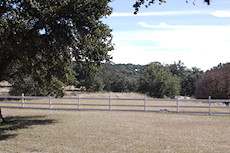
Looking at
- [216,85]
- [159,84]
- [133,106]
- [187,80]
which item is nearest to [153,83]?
[159,84]

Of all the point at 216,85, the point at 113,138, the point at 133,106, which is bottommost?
the point at 113,138

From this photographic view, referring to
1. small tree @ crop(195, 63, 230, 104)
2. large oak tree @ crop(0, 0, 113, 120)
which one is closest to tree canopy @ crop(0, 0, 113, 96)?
large oak tree @ crop(0, 0, 113, 120)

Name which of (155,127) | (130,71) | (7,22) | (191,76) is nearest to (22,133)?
(7,22)

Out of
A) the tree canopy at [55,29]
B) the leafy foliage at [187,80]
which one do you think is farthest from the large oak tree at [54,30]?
the leafy foliage at [187,80]

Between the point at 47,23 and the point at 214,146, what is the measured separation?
30.2 ft

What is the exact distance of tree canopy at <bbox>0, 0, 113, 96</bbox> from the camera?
12.6 m

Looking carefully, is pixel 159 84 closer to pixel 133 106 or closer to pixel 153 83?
pixel 153 83

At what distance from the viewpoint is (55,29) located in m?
13.1

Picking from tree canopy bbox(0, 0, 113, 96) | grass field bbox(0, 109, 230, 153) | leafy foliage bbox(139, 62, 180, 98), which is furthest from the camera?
leafy foliage bbox(139, 62, 180, 98)

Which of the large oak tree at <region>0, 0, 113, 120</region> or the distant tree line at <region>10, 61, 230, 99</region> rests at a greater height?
the large oak tree at <region>0, 0, 113, 120</region>

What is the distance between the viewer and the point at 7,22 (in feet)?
38.5

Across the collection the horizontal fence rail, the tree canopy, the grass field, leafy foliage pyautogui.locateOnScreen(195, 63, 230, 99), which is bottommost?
the grass field

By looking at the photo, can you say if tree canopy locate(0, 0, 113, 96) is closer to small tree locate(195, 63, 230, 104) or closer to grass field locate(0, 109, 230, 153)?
grass field locate(0, 109, 230, 153)

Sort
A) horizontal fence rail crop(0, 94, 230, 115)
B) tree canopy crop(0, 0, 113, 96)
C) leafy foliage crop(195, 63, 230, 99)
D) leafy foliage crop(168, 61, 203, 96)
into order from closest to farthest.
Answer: tree canopy crop(0, 0, 113, 96), horizontal fence rail crop(0, 94, 230, 115), leafy foliage crop(195, 63, 230, 99), leafy foliage crop(168, 61, 203, 96)
